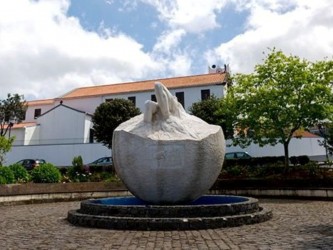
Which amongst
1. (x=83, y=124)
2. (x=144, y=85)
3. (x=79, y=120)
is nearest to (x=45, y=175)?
(x=83, y=124)

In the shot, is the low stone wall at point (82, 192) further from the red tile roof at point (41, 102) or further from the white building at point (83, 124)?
the red tile roof at point (41, 102)

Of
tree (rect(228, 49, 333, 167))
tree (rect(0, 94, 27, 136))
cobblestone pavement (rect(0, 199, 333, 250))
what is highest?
tree (rect(0, 94, 27, 136))

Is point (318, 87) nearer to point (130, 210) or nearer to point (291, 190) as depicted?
point (291, 190)

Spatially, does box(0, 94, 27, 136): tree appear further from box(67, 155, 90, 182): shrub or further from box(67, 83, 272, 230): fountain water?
box(67, 83, 272, 230): fountain water

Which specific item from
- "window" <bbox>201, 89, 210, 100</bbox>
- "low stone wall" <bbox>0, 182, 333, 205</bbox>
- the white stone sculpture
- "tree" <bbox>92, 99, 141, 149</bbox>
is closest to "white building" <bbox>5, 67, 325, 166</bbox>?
"window" <bbox>201, 89, 210, 100</bbox>

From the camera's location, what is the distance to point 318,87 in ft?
59.6

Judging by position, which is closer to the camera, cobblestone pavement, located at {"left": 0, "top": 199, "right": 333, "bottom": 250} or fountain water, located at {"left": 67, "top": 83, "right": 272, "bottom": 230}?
cobblestone pavement, located at {"left": 0, "top": 199, "right": 333, "bottom": 250}

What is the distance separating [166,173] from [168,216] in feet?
3.84

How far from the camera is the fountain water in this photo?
8922 millimetres

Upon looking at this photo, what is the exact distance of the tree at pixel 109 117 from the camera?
3822 centimetres

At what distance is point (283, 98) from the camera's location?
18.9 metres

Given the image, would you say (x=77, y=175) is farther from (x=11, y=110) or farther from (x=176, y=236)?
(x=11, y=110)


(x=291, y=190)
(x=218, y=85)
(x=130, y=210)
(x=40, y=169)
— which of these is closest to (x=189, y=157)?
(x=130, y=210)

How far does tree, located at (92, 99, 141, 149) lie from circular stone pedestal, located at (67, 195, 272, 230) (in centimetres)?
2855
